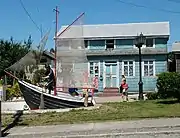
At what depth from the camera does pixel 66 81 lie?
18500mm

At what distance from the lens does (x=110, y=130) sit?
11602 millimetres

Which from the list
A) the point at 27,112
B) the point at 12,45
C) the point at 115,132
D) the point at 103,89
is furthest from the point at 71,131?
the point at 12,45

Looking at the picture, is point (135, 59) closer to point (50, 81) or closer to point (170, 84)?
point (170, 84)

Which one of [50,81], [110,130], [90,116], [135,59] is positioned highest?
[135,59]

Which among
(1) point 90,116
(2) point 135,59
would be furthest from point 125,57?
(1) point 90,116

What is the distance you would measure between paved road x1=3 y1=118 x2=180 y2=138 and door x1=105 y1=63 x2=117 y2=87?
22448 mm

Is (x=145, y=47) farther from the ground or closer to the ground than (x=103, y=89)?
farther from the ground

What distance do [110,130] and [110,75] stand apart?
2421cm

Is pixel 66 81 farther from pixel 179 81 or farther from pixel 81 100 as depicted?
pixel 179 81

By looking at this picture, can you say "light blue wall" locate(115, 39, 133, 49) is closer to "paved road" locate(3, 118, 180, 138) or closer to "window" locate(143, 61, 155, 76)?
"window" locate(143, 61, 155, 76)

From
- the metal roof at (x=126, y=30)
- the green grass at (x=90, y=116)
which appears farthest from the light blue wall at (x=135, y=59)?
the green grass at (x=90, y=116)

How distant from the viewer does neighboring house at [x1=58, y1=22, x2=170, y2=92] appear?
3509cm

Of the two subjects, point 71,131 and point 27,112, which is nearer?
point 71,131

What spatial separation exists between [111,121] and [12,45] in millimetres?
37056
